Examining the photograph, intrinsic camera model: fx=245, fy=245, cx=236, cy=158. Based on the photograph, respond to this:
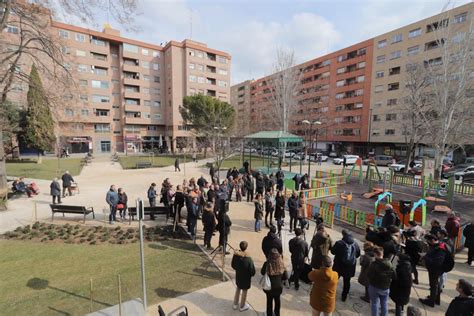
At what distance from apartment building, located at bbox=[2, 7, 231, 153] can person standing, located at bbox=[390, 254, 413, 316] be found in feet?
143

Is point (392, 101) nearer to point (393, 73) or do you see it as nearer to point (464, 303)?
point (393, 73)

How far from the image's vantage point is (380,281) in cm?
453

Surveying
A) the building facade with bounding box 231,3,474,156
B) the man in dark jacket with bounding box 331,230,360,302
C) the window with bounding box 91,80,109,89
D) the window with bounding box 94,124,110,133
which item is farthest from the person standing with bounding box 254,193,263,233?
the window with bounding box 91,80,109,89

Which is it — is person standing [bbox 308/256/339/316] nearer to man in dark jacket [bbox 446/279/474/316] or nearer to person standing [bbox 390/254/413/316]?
person standing [bbox 390/254/413/316]

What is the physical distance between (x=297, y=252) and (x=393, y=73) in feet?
160

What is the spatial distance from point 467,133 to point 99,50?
188ft

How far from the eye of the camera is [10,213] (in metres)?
12.3

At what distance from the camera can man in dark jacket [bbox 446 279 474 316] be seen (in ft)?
12.0

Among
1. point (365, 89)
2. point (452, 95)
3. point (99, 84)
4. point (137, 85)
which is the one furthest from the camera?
point (137, 85)

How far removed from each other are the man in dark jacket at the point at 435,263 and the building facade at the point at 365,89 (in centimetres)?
3397

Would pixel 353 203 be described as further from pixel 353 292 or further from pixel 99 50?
pixel 99 50

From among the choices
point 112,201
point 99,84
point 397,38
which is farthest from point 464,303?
point 99,84

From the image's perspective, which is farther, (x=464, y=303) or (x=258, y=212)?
(x=258, y=212)

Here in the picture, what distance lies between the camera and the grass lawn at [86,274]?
560 cm
